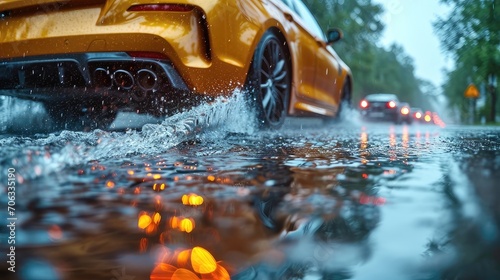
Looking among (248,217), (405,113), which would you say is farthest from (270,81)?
(405,113)

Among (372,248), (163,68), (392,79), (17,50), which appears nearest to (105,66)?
(163,68)

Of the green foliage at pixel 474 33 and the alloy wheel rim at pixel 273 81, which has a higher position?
the green foliage at pixel 474 33

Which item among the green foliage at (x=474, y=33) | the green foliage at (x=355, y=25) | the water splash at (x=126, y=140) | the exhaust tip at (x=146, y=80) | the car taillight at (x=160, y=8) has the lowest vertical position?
the water splash at (x=126, y=140)

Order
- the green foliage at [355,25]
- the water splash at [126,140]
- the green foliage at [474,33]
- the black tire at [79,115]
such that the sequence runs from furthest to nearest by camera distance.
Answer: the green foliage at [355,25] → the green foliage at [474,33] → the black tire at [79,115] → the water splash at [126,140]

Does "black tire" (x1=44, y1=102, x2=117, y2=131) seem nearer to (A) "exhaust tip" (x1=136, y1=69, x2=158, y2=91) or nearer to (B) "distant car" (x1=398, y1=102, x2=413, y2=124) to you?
(A) "exhaust tip" (x1=136, y1=69, x2=158, y2=91)

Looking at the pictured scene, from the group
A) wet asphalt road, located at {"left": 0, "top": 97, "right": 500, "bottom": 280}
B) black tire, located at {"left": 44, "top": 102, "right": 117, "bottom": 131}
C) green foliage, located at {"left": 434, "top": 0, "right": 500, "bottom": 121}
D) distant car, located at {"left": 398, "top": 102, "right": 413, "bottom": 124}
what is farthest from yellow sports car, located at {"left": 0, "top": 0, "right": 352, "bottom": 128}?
distant car, located at {"left": 398, "top": 102, "right": 413, "bottom": 124}

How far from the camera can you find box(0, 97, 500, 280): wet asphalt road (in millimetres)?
1000

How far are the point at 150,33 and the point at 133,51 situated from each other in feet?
0.55

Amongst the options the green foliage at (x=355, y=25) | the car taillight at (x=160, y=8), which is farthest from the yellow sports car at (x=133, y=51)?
the green foliage at (x=355, y=25)

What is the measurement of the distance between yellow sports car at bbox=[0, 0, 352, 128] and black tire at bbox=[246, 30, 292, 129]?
2 cm

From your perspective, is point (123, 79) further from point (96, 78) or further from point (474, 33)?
point (474, 33)

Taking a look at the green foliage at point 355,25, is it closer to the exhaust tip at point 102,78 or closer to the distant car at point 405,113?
the distant car at point 405,113

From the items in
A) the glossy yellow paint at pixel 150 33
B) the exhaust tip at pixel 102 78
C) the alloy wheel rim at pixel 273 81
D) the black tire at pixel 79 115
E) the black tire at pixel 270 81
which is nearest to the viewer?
the glossy yellow paint at pixel 150 33

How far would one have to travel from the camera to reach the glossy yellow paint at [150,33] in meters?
3.53
